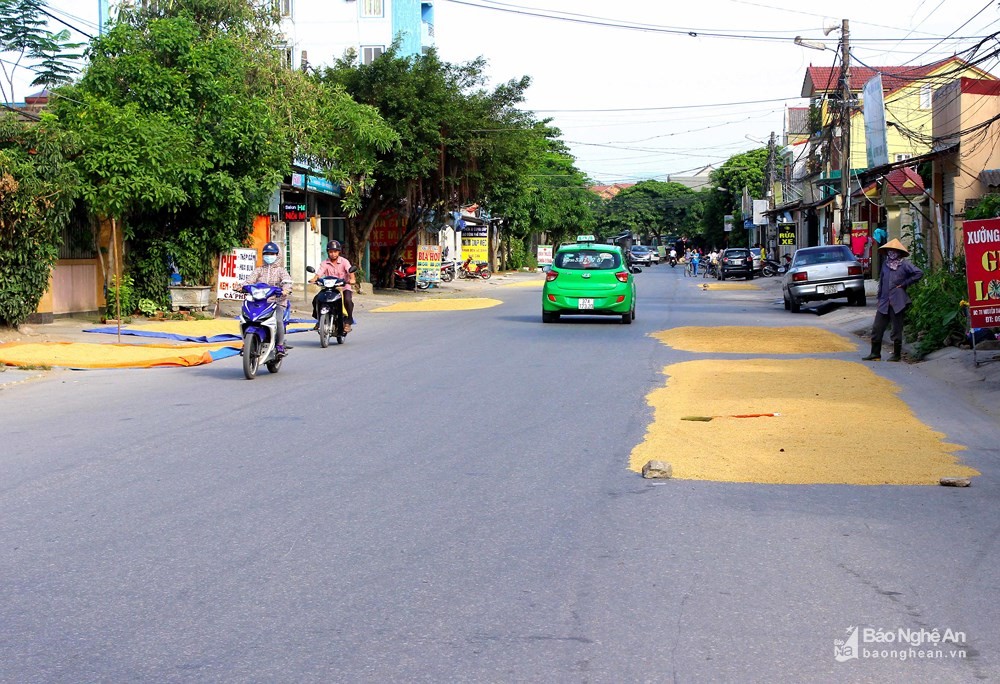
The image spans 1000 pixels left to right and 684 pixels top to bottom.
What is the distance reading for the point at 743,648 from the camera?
463 cm

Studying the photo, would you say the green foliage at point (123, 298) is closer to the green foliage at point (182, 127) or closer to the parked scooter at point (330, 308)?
the green foliage at point (182, 127)

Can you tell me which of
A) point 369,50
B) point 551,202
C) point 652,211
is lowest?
point 551,202

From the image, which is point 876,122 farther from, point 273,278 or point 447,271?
point 447,271

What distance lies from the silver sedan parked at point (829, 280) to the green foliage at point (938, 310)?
9.34m

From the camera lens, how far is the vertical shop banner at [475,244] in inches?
2709

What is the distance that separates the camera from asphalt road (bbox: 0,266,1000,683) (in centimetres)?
456

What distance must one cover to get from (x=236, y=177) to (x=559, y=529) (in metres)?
18.9

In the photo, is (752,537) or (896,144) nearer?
(752,537)

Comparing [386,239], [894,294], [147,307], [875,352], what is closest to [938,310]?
[894,294]

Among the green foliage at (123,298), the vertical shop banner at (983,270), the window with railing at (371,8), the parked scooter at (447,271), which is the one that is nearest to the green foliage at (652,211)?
the parked scooter at (447,271)

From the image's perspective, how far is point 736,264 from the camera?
2360 inches

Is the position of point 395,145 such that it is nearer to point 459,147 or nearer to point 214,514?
point 459,147

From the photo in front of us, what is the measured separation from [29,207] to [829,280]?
62.5ft

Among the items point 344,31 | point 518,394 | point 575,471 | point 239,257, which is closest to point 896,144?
point 344,31
